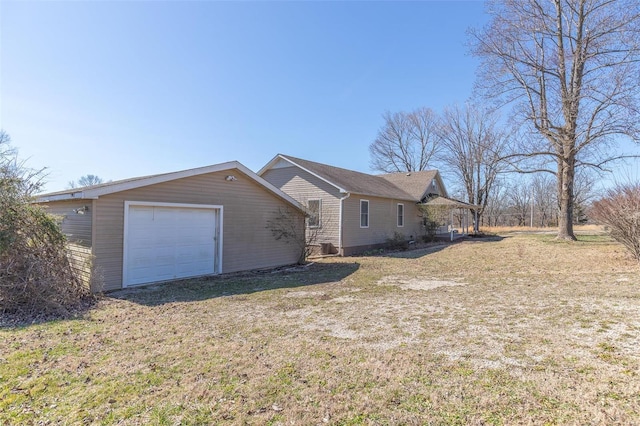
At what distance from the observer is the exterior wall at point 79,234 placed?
692cm

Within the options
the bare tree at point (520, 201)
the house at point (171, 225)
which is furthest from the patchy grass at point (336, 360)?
the bare tree at point (520, 201)

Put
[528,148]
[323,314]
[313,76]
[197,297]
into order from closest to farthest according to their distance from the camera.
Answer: [323,314], [197,297], [313,76], [528,148]

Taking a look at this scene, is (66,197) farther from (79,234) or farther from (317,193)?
(317,193)

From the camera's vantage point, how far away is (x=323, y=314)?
5.51 m

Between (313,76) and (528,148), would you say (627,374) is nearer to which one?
(313,76)

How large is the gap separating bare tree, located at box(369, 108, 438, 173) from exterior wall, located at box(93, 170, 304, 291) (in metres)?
27.4

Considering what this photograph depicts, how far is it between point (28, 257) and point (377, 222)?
543 inches

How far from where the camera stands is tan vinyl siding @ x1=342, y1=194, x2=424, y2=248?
15.2 m

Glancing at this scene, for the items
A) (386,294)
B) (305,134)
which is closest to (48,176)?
(386,294)

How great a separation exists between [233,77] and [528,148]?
14.6 metres

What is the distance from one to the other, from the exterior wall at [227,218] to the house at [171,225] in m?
0.02

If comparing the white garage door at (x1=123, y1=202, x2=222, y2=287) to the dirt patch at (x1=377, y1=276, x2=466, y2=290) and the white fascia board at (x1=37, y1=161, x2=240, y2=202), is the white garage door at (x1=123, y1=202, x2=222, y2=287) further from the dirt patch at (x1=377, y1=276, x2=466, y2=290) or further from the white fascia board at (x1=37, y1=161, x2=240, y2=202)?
the dirt patch at (x1=377, y1=276, x2=466, y2=290)

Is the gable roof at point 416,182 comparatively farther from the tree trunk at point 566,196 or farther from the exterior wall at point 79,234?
the exterior wall at point 79,234

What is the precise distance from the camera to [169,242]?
857cm
